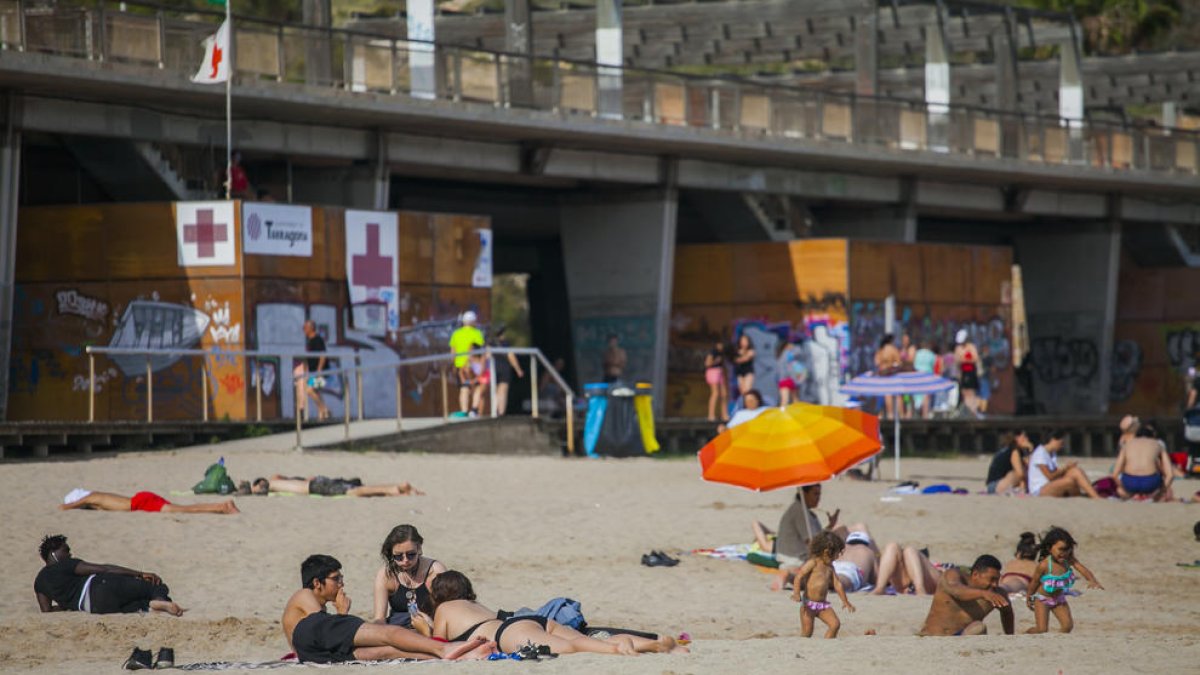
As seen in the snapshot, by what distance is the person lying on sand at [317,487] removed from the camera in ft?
68.0

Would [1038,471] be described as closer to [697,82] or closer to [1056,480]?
[1056,480]

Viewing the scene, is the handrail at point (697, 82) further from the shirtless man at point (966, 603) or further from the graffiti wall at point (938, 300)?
the shirtless man at point (966, 603)

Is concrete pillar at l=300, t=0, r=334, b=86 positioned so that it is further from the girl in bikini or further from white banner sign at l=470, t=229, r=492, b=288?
the girl in bikini

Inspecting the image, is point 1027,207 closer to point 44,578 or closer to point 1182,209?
point 1182,209

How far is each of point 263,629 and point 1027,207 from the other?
34.7 m

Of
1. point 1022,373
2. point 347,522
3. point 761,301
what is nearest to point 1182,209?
point 1022,373

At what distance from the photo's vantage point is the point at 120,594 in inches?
561

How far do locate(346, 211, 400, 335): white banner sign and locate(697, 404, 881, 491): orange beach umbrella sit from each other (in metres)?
14.9

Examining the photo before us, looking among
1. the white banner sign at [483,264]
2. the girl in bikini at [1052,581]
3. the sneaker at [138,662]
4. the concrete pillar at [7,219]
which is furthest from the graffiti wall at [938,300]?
the sneaker at [138,662]

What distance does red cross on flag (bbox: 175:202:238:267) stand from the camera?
29.4 m

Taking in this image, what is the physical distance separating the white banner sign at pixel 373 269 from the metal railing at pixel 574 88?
7.08ft

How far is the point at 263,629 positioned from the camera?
1389cm

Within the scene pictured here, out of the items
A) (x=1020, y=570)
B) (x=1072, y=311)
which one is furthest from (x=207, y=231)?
(x=1072, y=311)

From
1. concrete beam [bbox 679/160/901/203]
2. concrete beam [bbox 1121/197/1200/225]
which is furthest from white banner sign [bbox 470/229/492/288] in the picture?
concrete beam [bbox 1121/197/1200/225]
